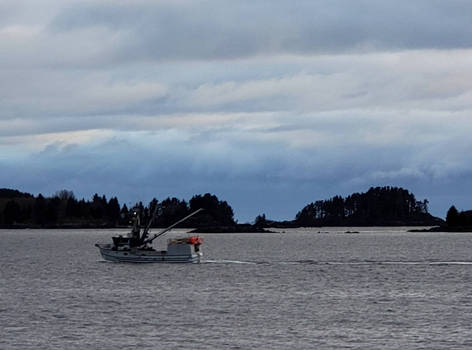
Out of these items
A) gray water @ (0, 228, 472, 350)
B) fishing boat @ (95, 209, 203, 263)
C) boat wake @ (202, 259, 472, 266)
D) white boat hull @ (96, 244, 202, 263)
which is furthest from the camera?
boat wake @ (202, 259, 472, 266)

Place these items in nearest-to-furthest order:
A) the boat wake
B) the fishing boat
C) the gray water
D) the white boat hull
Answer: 1. the gray water
2. the white boat hull
3. the fishing boat
4. the boat wake

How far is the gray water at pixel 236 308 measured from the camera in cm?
6538

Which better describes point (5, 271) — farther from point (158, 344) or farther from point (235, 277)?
point (158, 344)

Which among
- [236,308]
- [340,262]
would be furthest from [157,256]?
[236,308]

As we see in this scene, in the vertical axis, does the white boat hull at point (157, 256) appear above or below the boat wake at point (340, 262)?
above

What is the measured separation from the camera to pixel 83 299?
299ft

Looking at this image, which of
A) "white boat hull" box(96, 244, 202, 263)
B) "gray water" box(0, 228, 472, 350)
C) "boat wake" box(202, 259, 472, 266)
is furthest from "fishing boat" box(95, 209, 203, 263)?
"boat wake" box(202, 259, 472, 266)

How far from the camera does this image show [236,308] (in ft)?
274

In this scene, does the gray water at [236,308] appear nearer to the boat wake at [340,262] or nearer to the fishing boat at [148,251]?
the fishing boat at [148,251]

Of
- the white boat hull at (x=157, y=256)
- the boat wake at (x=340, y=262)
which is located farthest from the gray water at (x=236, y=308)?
the boat wake at (x=340, y=262)

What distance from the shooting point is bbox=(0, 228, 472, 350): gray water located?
65375mm

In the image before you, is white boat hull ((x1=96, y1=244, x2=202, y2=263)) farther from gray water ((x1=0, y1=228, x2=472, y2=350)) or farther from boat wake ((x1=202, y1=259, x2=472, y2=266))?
boat wake ((x1=202, y1=259, x2=472, y2=266))

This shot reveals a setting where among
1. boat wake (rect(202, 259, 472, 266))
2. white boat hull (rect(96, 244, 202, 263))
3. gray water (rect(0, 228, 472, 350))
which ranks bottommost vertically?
gray water (rect(0, 228, 472, 350))

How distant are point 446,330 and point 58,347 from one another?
25.6 meters
